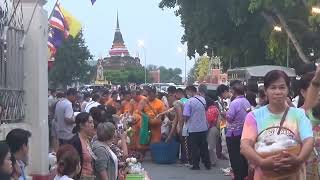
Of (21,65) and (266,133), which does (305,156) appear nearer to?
(266,133)

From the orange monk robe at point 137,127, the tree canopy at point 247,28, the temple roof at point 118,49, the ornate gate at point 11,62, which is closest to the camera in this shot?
the ornate gate at point 11,62

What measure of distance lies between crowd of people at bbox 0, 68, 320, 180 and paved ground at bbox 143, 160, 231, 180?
0.24 meters

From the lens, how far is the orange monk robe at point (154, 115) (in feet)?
51.7

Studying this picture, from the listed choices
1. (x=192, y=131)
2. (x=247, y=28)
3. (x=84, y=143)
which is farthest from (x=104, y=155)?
(x=247, y=28)

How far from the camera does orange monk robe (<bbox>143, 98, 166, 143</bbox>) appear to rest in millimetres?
15750

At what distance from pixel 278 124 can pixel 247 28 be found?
104 ft

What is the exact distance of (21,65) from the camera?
8539 millimetres

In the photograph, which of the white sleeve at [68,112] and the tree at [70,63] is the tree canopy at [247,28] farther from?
the tree at [70,63]

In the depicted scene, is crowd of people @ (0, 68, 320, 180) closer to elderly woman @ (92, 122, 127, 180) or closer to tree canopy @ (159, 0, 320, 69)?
elderly woman @ (92, 122, 127, 180)

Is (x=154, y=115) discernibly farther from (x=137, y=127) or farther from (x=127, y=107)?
(x=127, y=107)

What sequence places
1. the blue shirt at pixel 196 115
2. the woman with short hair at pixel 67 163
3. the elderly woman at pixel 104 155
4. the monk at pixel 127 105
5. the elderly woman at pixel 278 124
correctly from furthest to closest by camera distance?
1. the monk at pixel 127 105
2. the blue shirt at pixel 196 115
3. the elderly woman at pixel 104 155
4. the woman with short hair at pixel 67 163
5. the elderly woman at pixel 278 124

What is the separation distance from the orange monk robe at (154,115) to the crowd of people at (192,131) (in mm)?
15

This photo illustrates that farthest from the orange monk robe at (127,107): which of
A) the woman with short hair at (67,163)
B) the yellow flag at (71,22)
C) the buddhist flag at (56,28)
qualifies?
the woman with short hair at (67,163)

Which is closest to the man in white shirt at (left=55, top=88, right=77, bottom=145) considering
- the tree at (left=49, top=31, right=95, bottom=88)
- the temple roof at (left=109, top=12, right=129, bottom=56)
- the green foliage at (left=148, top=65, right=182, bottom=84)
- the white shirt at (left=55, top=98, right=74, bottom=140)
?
the white shirt at (left=55, top=98, right=74, bottom=140)
